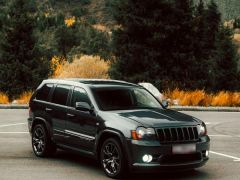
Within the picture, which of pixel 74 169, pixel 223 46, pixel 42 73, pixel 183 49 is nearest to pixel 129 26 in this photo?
pixel 183 49

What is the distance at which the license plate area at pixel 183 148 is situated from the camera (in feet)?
28.7

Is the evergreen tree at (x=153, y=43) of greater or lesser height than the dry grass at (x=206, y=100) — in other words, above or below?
above

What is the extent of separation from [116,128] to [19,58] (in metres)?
25.0

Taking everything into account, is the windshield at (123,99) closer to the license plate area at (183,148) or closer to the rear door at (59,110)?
the rear door at (59,110)

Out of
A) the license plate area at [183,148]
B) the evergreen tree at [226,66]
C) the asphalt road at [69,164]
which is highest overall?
the license plate area at [183,148]

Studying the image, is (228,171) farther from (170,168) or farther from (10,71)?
(10,71)

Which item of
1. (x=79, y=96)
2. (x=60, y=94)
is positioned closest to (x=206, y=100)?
(x=60, y=94)

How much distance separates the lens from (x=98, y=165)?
34.1 ft

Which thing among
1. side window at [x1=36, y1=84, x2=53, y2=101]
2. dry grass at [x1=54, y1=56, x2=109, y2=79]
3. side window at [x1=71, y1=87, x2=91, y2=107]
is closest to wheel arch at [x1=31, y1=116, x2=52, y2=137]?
side window at [x1=36, y1=84, x2=53, y2=101]

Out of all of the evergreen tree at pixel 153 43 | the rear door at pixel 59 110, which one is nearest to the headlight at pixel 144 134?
the rear door at pixel 59 110

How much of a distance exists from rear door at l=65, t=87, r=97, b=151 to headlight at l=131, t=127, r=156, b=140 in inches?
36.6

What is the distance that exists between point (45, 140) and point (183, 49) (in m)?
23.3

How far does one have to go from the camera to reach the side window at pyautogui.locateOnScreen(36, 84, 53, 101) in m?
11.3

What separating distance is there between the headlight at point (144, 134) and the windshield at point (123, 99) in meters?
1.06
